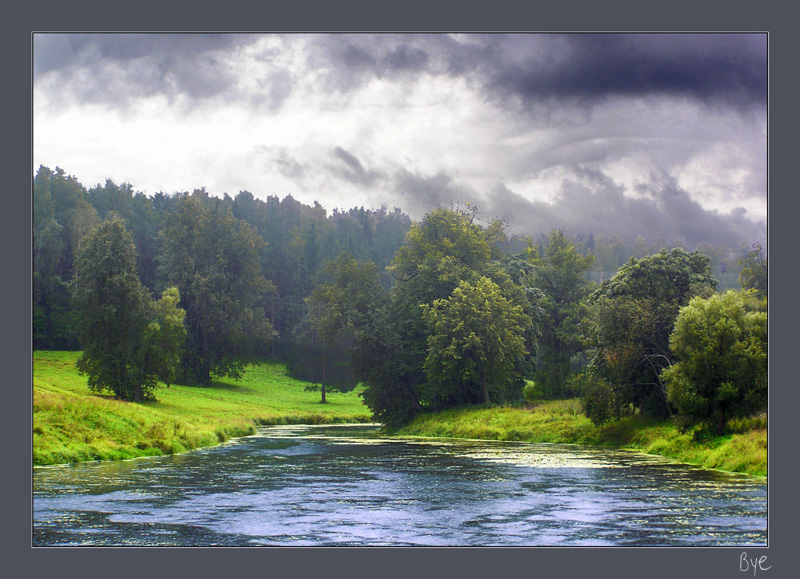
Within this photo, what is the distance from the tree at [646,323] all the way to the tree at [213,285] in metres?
55.9

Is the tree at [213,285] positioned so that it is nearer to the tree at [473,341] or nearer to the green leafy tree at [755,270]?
the tree at [473,341]

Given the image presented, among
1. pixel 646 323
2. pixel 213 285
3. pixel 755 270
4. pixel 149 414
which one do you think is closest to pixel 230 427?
pixel 149 414

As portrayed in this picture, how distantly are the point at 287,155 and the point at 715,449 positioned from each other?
62.2 feet

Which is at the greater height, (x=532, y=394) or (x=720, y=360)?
(x=720, y=360)

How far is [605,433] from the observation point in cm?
4059

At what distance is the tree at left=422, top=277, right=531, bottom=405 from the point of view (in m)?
53.7

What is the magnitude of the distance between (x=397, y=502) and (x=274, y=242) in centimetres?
10507

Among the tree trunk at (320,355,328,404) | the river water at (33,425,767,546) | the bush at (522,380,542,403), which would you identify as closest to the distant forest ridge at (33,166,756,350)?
the river water at (33,425,767,546)

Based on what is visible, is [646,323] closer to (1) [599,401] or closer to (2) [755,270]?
(1) [599,401]

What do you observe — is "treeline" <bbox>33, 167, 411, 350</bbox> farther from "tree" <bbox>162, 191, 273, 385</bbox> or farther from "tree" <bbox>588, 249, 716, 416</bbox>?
"tree" <bbox>588, 249, 716, 416</bbox>

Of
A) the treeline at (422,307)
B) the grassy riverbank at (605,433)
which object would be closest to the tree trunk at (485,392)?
the treeline at (422,307)

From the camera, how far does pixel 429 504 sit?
2086 centimetres

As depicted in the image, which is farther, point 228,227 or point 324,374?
point 228,227
